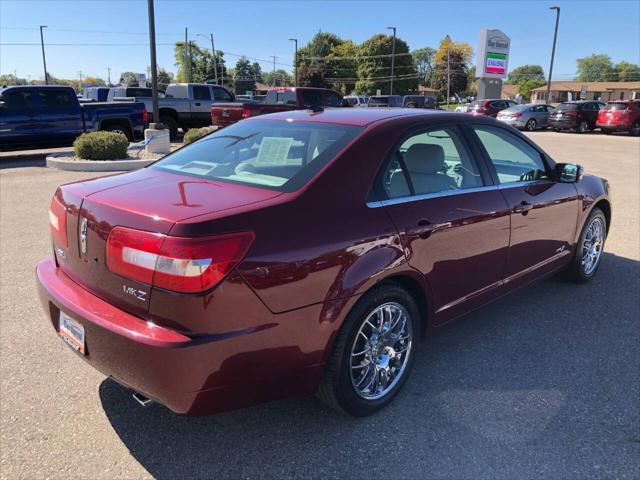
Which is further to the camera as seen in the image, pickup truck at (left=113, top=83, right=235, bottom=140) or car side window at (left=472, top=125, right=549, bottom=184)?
pickup truck at (left=113, top=83, right=235, bottom=140)

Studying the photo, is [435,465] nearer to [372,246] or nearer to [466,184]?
[372,246]

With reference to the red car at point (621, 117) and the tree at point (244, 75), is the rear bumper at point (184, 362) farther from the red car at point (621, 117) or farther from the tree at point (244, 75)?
the tree at point (244, 75)

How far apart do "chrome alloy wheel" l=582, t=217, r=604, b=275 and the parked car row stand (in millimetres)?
24185

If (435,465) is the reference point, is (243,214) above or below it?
above

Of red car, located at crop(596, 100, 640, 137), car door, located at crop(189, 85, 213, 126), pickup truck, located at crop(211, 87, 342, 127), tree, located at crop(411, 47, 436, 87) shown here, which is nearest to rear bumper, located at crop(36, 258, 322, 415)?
pickup truck, located at crop(211, 87, 342, 127)

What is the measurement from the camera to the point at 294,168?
2768 mm

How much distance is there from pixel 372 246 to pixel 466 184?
1136 millimetres

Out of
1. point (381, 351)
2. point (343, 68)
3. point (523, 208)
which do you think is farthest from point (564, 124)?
point (343, 68)

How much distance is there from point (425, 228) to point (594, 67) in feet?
604

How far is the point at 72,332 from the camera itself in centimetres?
256

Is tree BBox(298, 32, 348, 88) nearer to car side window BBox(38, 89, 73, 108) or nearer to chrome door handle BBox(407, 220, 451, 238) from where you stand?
car side window BBox(38, 89, 73, 108)

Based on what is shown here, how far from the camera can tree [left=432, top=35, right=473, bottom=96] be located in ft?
341

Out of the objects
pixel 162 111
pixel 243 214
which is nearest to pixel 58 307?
pixel 243 214

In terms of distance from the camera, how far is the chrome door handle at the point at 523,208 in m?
3.70
